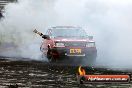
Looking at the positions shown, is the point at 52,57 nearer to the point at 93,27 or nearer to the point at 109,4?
the point at 93,27

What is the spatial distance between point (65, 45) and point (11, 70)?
3.14 m

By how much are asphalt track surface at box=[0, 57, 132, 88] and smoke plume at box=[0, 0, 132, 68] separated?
257cm

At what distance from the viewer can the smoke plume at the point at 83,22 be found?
19.0 meters

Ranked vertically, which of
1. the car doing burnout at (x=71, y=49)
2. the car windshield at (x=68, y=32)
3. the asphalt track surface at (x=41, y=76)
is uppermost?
the car windshield at (x=68, y=32)

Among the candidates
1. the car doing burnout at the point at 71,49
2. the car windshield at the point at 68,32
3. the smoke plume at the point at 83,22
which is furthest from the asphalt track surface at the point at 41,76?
the smoke plume at the point at 83,22

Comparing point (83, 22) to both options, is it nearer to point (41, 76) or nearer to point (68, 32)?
point (68, 32)

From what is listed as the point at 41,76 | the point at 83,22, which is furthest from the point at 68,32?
the point at 41,76

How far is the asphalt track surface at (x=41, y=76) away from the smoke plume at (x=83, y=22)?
2.57 m

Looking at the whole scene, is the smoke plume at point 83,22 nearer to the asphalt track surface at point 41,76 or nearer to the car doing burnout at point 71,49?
the car doing burnout at point 71,49

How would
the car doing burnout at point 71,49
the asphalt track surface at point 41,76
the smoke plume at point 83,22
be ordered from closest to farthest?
the asphalt track surface at point 41,76, the car doing burnout at point 71,49, the smoke plume at point 83,22

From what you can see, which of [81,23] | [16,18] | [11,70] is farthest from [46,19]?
[11,70]

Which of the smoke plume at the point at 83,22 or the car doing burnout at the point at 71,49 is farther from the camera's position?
the smoke plume at the point at 83,22

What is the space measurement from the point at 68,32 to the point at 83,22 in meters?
4.70

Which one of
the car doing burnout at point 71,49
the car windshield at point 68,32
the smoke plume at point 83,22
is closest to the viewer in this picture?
the car doing burnout at point 71,49
